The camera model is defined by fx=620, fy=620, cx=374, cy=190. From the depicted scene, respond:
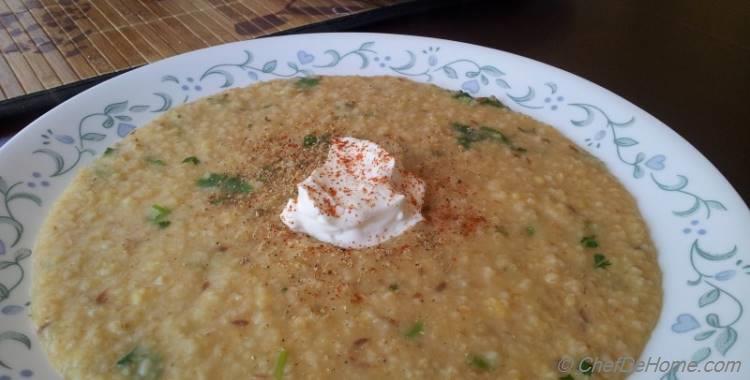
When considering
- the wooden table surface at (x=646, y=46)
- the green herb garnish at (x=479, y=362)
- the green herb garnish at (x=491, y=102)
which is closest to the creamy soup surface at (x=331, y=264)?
the green herb garnish at (x=479, y=362)

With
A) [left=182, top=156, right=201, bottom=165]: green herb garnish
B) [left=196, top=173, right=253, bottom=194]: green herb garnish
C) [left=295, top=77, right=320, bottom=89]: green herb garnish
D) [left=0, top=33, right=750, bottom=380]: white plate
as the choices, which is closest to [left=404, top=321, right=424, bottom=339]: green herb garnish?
[left=0, top=33, right=750, bottom=380]: white plate

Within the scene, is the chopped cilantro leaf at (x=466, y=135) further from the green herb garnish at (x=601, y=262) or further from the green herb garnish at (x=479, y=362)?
the green herb garnish at (x=479, y=362)

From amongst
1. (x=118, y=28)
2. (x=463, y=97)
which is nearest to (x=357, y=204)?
(x=463, y=97)

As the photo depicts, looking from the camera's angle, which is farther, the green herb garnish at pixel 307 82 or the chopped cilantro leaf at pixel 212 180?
the green herb garnish at pixel 307 82

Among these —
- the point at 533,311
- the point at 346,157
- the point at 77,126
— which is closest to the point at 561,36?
the point at 346,157

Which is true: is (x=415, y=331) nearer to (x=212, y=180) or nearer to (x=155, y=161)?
(x=212, y=180)
